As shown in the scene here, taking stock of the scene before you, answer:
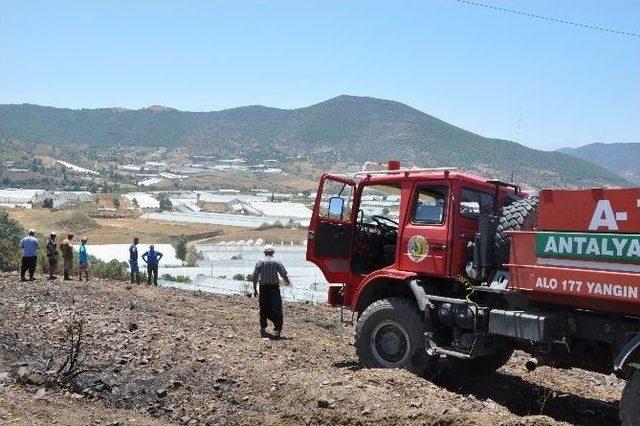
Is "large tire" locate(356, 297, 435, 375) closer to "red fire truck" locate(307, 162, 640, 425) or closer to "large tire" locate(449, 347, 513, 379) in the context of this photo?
"red fire truck" locate(307, 162, 640, 425)

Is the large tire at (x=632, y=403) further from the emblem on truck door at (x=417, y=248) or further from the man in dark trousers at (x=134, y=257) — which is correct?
the man in dark trousers at (x=134, y=257)

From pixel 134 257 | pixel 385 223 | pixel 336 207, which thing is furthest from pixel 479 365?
pixel 134 257

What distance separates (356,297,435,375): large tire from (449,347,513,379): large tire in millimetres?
936

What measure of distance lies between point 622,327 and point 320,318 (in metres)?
7.58

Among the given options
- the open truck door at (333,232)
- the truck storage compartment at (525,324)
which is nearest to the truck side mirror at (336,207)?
the open truck door at (333,232)

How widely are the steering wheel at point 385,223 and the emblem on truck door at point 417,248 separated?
40.5 inches

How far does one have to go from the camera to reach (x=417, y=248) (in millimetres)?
7898

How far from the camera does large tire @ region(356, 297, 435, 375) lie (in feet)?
25.5

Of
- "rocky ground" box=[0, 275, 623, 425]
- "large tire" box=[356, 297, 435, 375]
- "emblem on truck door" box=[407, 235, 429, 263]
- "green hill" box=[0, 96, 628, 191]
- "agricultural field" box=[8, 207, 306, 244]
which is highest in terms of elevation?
"green hill" box=[0, 96, 628, 191]

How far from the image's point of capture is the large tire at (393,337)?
776 cm

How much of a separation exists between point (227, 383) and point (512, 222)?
3.73m

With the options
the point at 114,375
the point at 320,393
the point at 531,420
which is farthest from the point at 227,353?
the point at 531,420

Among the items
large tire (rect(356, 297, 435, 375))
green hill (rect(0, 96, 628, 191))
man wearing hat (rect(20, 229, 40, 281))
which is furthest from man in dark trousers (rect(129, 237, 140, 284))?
green hill (rect(0, 96, 628, 191))

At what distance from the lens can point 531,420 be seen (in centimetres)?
597
